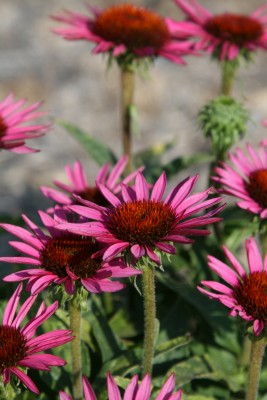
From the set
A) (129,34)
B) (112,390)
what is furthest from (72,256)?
(129,34)

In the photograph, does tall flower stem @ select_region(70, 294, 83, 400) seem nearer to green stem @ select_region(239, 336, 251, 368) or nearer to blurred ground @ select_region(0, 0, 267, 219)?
green stem @ select_region(239, 336, 251, 368)

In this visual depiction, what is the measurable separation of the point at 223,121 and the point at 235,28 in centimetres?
43

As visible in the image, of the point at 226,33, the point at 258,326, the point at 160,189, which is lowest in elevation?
the point at 258,326

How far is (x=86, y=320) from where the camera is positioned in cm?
181

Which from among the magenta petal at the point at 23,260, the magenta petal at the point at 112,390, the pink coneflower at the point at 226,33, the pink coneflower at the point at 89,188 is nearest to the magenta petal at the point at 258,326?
the magenta petal at the point at 112,390

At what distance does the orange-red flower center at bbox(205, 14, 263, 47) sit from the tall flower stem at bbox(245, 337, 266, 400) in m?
1.10

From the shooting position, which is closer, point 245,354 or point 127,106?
point 245,354

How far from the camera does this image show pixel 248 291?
53.2 inches

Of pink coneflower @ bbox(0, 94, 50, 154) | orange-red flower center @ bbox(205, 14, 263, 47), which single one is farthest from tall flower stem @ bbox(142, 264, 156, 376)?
orange-red flower center @ bbox(205, 14, 263, 47)

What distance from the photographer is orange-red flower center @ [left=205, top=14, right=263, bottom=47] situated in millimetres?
2189

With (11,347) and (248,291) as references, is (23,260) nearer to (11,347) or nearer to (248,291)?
(11,347)

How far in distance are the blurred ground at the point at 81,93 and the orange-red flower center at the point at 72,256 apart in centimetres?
195

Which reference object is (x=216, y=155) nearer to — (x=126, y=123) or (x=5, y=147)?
(x=126, y=123)

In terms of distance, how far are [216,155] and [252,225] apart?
37 cm
